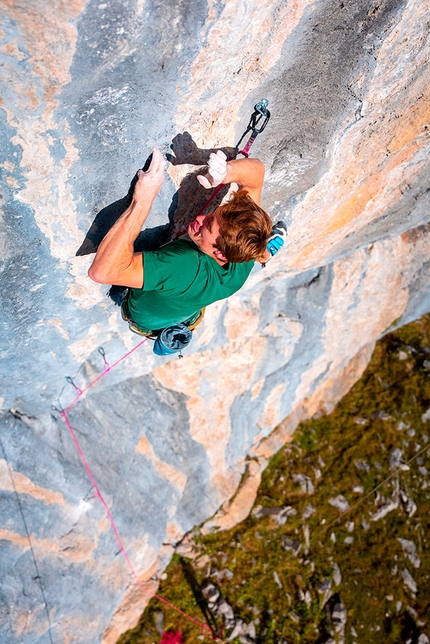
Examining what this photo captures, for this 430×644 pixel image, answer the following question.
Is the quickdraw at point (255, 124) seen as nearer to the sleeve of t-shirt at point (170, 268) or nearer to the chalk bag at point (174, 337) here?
the sleeve of t-shirt at point (170, 268)

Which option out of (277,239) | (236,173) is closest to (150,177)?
(236,173)

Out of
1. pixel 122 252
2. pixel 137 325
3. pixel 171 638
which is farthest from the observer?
pixel 171 638

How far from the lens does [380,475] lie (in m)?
7.45

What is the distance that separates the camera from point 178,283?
111 inches

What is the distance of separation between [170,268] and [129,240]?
32 cm

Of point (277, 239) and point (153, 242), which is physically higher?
point (153, 242)

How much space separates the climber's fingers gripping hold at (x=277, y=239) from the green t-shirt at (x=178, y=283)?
0.50m

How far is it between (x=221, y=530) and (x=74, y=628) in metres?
2.41

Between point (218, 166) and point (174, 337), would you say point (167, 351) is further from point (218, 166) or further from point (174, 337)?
point (218, 166)

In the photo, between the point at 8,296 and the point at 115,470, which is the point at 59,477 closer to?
the point at 115,470

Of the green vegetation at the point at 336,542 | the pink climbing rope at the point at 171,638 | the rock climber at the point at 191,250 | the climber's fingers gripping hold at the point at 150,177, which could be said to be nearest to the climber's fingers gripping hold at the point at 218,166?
Answer: the rock climber at the point at 191,250

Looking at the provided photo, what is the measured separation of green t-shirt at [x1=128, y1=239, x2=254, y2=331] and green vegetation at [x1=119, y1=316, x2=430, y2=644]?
4674mm

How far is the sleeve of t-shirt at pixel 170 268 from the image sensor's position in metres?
2.69

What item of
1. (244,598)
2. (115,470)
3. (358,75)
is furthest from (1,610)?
(358,75)
